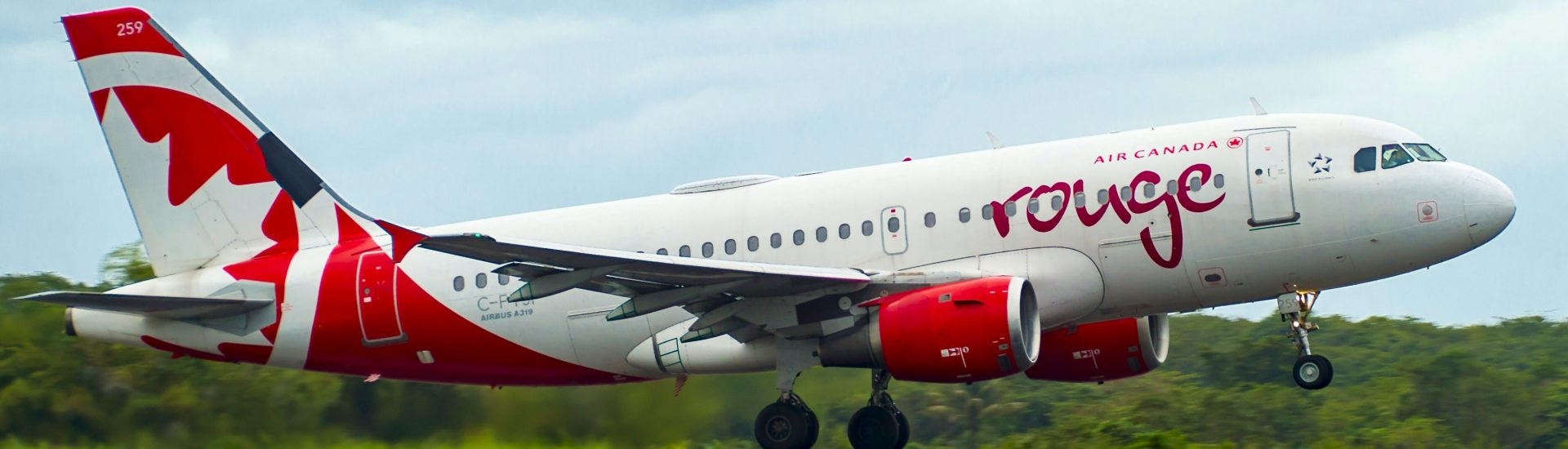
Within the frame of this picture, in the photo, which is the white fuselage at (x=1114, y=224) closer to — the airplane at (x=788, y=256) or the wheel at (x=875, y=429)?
the airplane at (x=788, y=256)

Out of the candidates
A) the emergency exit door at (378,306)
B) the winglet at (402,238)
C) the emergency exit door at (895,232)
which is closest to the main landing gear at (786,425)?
the emergency exit door at (895,232)

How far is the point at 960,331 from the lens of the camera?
20344 mm

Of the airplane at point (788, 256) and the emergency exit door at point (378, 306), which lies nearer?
the airplane at point (788, 256)

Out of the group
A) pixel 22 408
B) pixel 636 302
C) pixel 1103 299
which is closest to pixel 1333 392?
pixel 1103 299

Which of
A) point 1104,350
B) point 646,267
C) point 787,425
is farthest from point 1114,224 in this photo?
point 646,267

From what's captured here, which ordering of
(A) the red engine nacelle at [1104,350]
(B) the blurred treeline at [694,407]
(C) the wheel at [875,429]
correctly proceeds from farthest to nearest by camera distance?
1. (B) the blurred treeline at [694,407]
2. (A) the red engine nacelle at [1104,350]
3. (C) the wheel at [875,429]

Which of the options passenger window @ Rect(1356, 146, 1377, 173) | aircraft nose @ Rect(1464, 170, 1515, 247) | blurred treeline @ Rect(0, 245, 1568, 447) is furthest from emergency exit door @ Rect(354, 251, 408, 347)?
aircraft nose @ Rect(1464, 170, 1515, 247)

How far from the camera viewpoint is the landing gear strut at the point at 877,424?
2308cm

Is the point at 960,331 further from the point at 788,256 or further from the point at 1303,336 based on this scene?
the point at 1303,336

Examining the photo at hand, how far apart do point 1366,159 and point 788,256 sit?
7278 mm

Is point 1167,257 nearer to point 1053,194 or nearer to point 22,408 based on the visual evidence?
point 1053,194

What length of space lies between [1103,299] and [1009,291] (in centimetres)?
180

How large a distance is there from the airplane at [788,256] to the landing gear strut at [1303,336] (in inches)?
1.4

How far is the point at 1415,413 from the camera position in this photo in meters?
34.3
